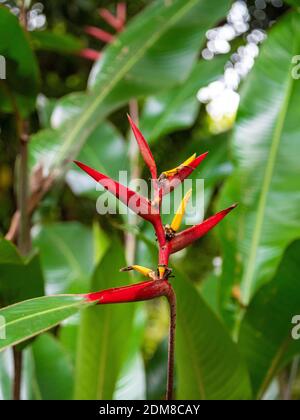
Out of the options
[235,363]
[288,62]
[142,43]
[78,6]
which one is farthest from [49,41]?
[78,6]

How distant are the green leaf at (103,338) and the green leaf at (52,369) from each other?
3.0 inches

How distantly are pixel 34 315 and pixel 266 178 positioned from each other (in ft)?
1.00

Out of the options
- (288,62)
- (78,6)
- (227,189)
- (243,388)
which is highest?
(78,6)

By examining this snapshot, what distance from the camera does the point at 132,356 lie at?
509 mm

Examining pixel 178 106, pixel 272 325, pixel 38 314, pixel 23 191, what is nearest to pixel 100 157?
pixel 178 106

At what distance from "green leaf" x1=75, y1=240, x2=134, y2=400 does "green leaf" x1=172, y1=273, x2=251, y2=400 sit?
0.18 feet

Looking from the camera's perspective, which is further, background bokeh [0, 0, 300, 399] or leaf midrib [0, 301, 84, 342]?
background bokeh [0, 0, 300, 399]

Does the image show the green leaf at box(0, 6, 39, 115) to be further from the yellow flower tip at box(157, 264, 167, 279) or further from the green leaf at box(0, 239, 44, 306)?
the yellow flower tip at box(157, 264, 167, 279)

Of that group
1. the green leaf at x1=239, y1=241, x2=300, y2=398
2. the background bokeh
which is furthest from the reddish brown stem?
the green leaf at x1=239, y1=241, x2=300, y2=398

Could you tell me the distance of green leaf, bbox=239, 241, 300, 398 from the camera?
0.40 metres

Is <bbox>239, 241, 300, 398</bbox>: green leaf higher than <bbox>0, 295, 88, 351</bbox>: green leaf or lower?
lower

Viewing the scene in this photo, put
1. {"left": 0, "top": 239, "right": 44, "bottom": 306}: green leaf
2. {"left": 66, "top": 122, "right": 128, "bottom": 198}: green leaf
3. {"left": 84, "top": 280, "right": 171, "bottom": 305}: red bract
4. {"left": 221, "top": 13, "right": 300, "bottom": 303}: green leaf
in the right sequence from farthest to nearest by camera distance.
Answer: {"left": 66, "top": 122, "right": 128, "bottom": 198}: green leaf → {"left": 221, "top": 13, "right": 300, "bottom": 303}: green leaf → {"left": 0, "top": 239, "right": 44, "bottom": 306}: green leaf → {"left": 84, "top": 280, "right": 171, "bottom": 305}: red bract

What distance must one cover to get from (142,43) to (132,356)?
270 mm

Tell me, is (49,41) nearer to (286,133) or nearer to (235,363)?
(286,133)
